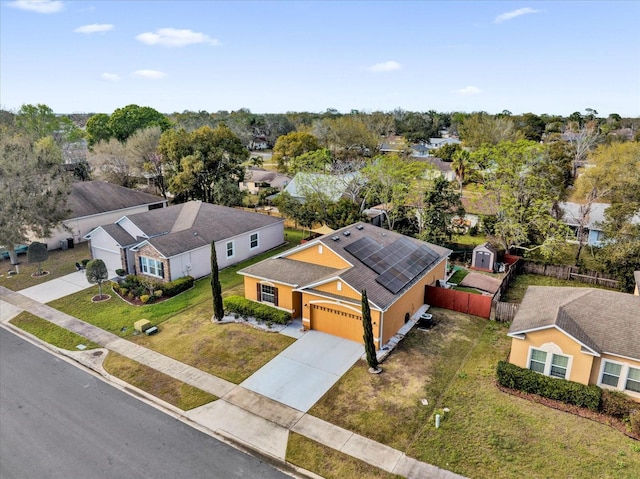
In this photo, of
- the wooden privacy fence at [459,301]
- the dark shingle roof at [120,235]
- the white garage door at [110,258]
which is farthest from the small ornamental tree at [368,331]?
the white garage door at [110,258]

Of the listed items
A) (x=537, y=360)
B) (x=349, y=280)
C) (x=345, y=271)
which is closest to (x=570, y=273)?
(x=537, y=360)

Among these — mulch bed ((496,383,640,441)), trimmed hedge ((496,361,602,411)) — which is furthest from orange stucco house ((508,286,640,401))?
mulch bed ((496,383,640,441))

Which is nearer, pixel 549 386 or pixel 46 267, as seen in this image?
pixel 549 386

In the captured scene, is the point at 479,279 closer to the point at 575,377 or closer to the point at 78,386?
the point at 575,377

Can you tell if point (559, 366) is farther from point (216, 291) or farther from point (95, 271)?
point (95, 271)

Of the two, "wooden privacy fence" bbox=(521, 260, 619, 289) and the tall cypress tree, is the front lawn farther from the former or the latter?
"wooden privacy fence" bbox=(521, 260, 619, 289)

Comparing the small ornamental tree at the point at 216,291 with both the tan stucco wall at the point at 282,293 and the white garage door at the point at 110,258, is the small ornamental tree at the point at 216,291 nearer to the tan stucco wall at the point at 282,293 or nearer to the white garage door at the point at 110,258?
the tan stucco wall at the point at 282,293
